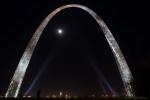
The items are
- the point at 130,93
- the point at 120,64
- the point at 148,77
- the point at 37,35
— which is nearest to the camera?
the point at 148,77

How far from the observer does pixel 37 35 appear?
158 ft

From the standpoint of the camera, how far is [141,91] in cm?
3194

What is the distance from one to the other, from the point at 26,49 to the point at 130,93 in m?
18.8

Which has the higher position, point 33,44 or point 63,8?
point 63,8

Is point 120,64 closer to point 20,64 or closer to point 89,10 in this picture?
point 89,10

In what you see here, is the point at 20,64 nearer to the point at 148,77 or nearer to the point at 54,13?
the point at 54,13

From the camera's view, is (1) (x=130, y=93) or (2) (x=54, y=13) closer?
(1) (x=130, y=93)

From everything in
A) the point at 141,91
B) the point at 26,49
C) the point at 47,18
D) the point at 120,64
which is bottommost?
the point at 141,91

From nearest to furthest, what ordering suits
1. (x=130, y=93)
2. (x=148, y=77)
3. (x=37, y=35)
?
1. (x=148, y=77)
2. (x=130, y=93)
3. (x=37, y=35)

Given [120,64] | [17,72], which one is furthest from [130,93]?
[17,72]

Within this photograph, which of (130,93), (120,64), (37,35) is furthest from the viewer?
(37,35)

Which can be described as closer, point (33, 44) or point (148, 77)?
point (148, 77)

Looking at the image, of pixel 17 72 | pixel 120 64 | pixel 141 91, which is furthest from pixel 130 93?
pixel 17 72

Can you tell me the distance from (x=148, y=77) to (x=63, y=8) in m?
22.3
